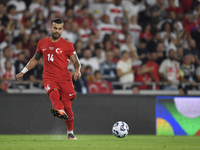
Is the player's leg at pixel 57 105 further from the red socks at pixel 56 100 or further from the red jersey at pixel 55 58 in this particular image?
the red jersey at pixel 55 58

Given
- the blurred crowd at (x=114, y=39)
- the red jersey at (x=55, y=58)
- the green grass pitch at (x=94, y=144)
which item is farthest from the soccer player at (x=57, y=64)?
the blurred crowd at (x=114, y=39)

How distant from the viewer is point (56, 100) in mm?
6996

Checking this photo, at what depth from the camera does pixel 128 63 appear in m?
11.8

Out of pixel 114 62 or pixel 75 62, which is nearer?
pixel 75 62

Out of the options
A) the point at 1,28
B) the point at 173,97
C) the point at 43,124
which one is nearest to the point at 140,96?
the point at 173,97

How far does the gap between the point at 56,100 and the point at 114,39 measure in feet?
19.7

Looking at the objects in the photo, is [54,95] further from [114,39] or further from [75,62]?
[114,39]

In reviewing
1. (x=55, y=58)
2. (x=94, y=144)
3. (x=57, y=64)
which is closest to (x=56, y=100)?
(x=57, y=64)

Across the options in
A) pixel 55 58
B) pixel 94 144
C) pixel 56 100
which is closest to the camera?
pixel 94 144

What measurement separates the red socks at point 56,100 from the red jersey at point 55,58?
31cm

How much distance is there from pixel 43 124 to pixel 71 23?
4.33 meters

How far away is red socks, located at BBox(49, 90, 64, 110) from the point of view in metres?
6.87

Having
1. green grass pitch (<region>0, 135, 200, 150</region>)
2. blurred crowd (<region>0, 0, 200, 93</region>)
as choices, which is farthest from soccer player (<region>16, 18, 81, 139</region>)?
blurred crowd (<region>0, 0, 200, 93</region>)

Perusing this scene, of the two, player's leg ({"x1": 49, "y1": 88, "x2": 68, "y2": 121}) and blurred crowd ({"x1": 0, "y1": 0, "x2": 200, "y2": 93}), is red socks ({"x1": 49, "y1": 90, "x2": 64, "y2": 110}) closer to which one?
player's leg ({"x1": 49, "y1": 88, "x2": 68, "y2": 121})
